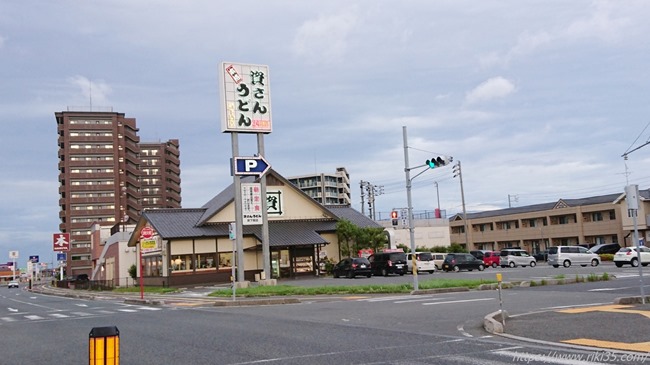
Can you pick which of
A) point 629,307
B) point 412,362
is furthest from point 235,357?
point 629,307

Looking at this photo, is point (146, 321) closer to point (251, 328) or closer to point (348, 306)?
point (251, 328)

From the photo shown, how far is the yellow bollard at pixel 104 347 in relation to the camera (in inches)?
232

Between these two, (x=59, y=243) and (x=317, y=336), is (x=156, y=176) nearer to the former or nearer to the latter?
(x=59, y=243)

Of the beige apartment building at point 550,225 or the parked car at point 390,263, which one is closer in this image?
the parked car at point 390,263

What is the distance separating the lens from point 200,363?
9.86 m

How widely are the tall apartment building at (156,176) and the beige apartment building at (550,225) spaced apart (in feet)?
204

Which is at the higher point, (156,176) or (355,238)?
(156,176)

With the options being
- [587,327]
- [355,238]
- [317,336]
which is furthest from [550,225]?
[317,336]

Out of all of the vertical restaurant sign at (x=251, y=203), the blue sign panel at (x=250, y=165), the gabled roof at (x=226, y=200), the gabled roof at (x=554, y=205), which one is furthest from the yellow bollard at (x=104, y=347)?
the gabled roof at (x=554, y=205)

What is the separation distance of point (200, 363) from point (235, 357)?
2.06 feet

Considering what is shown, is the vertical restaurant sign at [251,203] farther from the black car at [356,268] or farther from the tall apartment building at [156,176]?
the tall apartment building at [156,176]

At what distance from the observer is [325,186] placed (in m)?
124

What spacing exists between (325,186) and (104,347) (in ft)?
387

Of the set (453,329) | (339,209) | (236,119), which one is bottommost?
(453,329)
